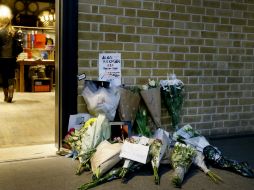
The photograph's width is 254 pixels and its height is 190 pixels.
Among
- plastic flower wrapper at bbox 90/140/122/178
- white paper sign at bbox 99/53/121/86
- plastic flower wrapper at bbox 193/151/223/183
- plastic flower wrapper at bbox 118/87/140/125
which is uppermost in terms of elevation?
white paper sign at bbox 99/53/121/86

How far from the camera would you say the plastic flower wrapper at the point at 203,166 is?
11.2 ft

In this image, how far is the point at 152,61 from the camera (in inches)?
172

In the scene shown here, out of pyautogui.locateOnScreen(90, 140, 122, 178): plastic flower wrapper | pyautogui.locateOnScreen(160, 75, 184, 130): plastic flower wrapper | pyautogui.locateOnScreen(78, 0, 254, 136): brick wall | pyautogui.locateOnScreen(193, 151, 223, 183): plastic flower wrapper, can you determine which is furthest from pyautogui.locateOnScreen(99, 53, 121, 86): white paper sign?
pyautogui.locateOnScreen(193, 151, 223, 183): plastic flower wrapper

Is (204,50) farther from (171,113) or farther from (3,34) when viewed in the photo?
(3,34)

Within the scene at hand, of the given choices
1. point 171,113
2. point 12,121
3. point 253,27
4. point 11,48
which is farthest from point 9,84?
point 253,27

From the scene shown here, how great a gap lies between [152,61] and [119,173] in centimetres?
158

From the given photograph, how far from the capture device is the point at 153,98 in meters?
4.10

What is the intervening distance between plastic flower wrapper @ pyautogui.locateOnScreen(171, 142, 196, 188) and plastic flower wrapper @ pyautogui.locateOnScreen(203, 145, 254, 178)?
24 centimetres

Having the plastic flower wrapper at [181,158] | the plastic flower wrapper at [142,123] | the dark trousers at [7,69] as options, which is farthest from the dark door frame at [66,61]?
the dark trousers at [7,69]

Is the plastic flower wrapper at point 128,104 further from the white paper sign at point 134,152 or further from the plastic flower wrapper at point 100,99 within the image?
the white paper sign at point 134,152

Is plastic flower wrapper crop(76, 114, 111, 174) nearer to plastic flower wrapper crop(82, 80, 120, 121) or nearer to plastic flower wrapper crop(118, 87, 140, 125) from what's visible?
plastic flower wrapper crop(82, 80, 120, 121)

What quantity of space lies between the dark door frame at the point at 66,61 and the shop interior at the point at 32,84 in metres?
0.49

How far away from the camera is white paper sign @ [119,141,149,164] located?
331 centimetres

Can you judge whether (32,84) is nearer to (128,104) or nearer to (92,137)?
(128,104)
